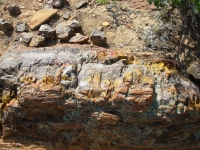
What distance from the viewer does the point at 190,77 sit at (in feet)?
16.8

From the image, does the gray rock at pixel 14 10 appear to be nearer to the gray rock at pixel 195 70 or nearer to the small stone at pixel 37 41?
the small stone at pixel 37 41

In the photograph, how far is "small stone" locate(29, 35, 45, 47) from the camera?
5.40 metres

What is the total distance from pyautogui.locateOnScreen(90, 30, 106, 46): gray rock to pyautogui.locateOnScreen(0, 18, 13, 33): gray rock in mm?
1473

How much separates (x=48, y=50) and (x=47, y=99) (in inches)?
30.7

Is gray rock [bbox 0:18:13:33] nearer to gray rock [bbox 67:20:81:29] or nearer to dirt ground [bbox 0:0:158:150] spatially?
dirt ground [bbox 0:0:158:150]

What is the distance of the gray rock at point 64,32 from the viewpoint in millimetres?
5434

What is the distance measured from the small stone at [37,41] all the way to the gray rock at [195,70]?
2.26 m

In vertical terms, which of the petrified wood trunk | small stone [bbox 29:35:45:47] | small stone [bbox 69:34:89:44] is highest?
small stone [bbox 69:34:89:44]

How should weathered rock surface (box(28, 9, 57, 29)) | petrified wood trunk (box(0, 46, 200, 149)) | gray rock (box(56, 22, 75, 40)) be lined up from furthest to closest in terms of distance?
weathered rock surface (box(28, 9, 57, 29))
gray rock (box(56, 22, 75, 40))
petrified wood trunk (box(0, 46, 200, 149))

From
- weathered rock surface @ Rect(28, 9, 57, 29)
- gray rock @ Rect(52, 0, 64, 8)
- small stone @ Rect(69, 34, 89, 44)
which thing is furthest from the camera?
gray rock @ Rect(52, 0, 64, 8)

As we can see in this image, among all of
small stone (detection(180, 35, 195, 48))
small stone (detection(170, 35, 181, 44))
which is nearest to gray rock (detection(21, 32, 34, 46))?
small stone (detection(170, 35, 181, 44))

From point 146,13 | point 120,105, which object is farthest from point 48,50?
point 146,13

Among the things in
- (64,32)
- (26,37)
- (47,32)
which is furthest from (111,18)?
(26,37)

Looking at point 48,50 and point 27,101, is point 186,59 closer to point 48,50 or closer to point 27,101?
point 48,50
